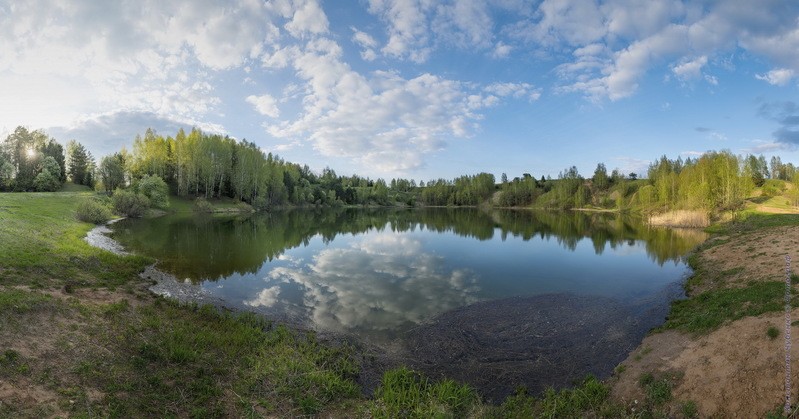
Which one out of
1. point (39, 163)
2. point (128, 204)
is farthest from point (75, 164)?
point (128, 204)

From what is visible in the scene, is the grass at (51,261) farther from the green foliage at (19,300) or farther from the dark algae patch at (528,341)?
the dark algae patch at (528,341)

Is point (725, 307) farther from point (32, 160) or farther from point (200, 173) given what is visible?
point (32, 160)

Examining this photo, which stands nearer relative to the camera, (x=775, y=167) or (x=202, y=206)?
(x=202, y=206)

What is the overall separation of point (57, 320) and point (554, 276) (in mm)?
32278

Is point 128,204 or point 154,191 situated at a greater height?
point 154,191

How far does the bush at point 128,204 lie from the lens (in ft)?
222

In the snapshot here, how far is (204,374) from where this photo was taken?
11070mm

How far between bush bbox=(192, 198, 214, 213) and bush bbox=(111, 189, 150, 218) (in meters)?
25.0

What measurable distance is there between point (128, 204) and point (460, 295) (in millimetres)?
73520

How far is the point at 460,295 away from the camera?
2411 cm

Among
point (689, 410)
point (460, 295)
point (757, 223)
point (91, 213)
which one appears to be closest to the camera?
point (689, 410)

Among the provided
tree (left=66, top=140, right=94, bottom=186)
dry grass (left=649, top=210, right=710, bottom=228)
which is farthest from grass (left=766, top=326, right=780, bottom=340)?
tree (left=66, top=140, right=94, bottom=186)

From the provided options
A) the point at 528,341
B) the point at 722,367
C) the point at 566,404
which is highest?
the point at 722,367

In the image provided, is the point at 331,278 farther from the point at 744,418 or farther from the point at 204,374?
the point at 744,418
